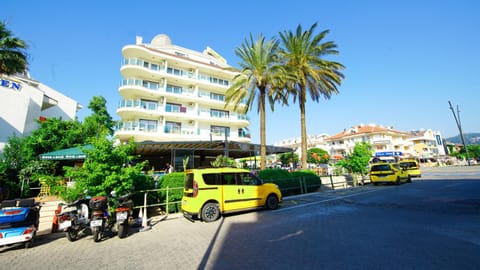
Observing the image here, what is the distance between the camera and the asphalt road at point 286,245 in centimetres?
383

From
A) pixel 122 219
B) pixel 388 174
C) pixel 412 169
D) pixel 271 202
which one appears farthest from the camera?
pixel 412 169

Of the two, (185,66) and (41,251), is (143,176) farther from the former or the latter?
(185,66)

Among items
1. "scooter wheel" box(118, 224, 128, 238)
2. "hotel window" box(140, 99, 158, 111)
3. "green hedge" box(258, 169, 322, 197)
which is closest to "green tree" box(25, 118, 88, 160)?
"hotel window" box(140, 99, 158, 111)

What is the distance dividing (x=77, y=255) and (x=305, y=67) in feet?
60.1

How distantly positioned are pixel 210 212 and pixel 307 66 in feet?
49.4

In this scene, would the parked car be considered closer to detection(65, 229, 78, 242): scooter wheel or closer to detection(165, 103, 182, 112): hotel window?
detection(65, 229, 78, 242): scooter wheel

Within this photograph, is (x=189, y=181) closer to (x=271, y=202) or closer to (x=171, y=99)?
(x=271, y=202)

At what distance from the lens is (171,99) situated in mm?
28594

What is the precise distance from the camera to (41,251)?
5.17 metres

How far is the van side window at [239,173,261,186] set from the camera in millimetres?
8422

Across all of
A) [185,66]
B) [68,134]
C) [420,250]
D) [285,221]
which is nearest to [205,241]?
[285,221]

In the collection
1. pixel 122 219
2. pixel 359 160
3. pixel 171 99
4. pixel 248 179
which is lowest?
pixel 122 219

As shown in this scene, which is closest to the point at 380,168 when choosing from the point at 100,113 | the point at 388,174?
the point at 388,174

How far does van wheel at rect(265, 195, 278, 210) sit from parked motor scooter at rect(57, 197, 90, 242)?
6.55 meters
